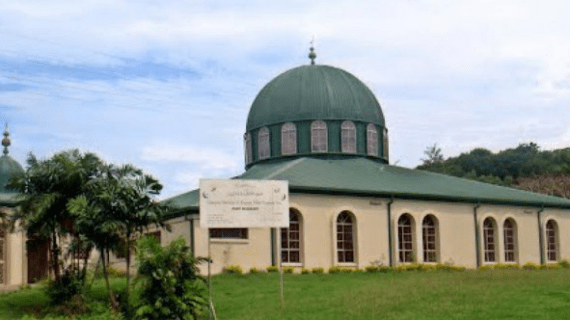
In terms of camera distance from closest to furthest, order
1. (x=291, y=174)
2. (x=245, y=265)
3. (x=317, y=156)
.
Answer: (x=245, y=265)
(x=291, y=174)
(x=317, y=156)

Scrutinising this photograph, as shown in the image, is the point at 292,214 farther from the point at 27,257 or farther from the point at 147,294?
the point at 147,294

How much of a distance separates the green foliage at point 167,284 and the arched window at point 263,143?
66.2 feet

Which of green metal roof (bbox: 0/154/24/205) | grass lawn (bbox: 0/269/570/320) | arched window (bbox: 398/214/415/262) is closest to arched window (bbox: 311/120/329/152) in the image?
arched window (bbox: 398/214/415/262)

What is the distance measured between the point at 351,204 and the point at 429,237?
4.76m

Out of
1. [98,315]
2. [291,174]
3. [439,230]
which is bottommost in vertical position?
[98,315]

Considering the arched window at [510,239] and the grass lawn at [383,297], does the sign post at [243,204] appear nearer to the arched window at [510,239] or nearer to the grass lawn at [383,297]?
the grass lawn at [383,297]

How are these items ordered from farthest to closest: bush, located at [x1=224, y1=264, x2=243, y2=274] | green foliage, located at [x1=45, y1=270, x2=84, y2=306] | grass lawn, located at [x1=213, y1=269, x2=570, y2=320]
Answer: bush, located at [x1=224, y1=264, x2=243, y2=274] < green foliage, located at [x1=45, y1=270, x2=84, y2=306] < grass lawn, located at [x1=213, y1=269, x2=570, y2=320]

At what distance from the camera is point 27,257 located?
1494 inches

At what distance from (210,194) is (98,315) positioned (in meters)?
4.97

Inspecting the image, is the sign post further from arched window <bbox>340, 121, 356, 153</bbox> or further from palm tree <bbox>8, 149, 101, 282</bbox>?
arched window <bbox>340, 121, 356, 153</bbox>

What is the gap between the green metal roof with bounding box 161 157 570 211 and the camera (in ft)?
122

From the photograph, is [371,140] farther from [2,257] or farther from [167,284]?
[167,284]

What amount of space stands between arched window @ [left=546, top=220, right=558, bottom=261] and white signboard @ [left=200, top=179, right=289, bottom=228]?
22.3 metres

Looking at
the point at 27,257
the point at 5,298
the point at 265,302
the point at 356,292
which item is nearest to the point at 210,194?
the point at 265,302
